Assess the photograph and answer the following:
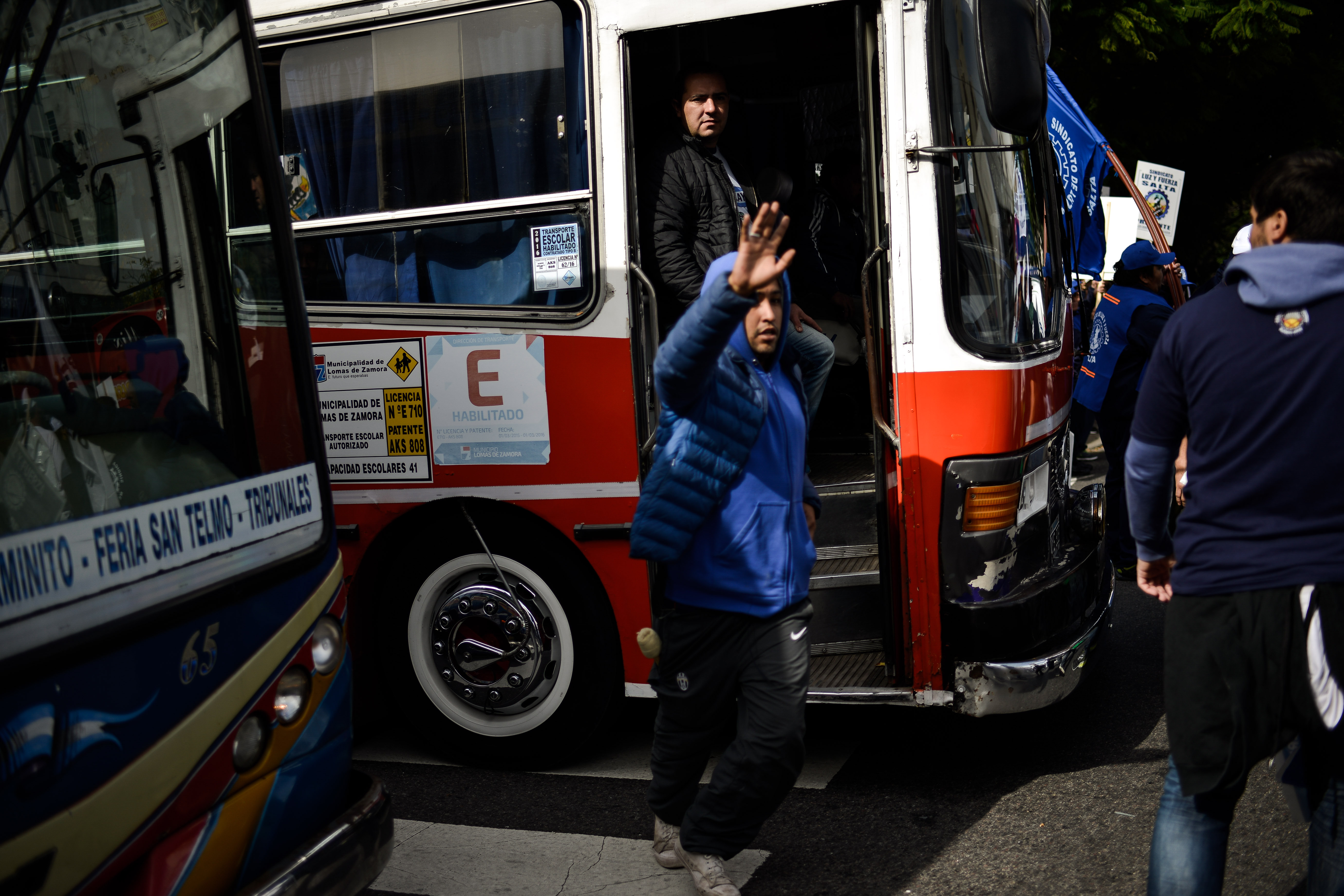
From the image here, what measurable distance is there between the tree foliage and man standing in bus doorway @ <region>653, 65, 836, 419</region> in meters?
7.31

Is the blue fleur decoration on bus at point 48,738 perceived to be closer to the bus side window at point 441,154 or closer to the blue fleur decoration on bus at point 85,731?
the blue fleur decoration on bus at point 85,731

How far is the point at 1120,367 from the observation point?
728 cm

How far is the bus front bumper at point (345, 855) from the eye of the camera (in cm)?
256

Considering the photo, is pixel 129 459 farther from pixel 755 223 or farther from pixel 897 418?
pixel 897 418

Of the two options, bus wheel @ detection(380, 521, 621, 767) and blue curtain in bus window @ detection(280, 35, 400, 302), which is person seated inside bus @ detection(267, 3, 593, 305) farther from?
bus wheel @ detection(380, 521, 621, 767)

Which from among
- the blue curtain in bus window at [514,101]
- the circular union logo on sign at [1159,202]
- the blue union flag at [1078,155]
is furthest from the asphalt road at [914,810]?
the circular union logo on sign at [1159,202]

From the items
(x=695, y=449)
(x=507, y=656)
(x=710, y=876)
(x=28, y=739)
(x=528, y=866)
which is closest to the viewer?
(x=28, y=739)

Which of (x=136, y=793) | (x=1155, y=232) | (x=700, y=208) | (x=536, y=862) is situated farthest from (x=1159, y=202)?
(x=136, y=793)

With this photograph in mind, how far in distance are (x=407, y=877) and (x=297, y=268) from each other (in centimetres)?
188

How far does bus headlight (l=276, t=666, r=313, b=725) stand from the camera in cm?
277

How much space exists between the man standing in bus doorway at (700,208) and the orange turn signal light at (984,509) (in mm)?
706

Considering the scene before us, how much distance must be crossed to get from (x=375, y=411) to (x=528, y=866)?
1.73 meters

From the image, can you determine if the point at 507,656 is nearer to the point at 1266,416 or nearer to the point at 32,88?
the point at 32,88

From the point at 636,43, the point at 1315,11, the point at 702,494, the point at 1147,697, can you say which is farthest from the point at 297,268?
the point at 1315,11
